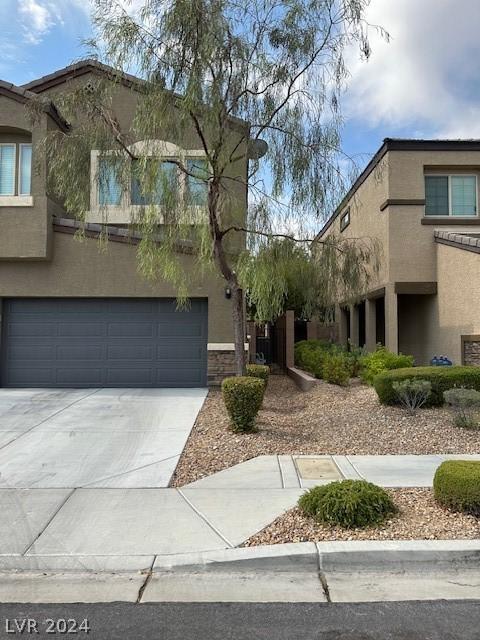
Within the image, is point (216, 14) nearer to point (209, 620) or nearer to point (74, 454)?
point (74, 454)

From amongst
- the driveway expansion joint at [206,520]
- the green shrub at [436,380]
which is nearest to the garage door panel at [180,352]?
the green shrub at [436,380]

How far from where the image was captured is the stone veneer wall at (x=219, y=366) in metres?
12.8

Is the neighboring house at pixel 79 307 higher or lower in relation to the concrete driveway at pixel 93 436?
higher

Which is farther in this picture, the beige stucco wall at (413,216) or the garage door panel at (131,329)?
the beige stucco wall at (413,216)

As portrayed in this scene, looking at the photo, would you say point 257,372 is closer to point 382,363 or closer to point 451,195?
point 382,363

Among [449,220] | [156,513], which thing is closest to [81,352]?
[156,513]

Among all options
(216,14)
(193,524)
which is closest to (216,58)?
(216,14)

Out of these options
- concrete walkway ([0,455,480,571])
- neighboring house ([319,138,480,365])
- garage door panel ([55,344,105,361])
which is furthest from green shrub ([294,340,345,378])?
concrete walkway ([0,455,480,571])

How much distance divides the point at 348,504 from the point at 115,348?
30.8ft

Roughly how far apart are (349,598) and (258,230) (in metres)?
6.28

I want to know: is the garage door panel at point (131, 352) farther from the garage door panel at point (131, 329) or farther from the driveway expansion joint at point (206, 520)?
the driveway expansion joint at point (206, 520)

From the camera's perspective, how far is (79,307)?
43.5ft

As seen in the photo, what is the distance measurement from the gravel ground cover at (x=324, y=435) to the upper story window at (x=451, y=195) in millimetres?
7779

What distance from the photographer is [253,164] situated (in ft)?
29.5
